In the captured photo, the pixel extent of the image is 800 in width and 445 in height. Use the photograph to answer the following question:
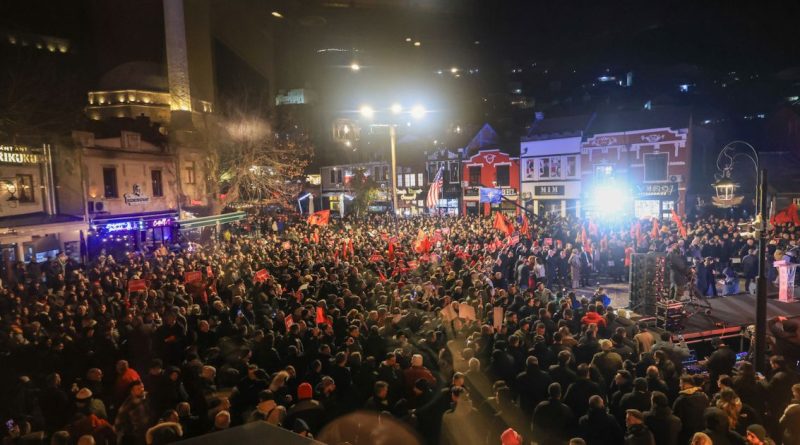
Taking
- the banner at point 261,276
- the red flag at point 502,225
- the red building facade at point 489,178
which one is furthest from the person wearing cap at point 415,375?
the red building facade at point 489,178

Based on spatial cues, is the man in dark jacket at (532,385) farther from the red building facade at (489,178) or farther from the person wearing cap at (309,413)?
the red building facade at (489,178)

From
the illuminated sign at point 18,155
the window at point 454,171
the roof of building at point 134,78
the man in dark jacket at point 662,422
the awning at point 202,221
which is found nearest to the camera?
the man in dark jacket at point 662,422

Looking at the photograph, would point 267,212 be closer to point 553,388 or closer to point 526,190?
point 526,190

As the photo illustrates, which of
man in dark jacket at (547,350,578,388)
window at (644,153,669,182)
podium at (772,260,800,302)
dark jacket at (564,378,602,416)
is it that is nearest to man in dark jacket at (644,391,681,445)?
dark jacket at (564,378,602,416)

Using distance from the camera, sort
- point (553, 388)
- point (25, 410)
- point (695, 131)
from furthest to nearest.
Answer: point (695, 131) < point (25, 410) < point (553, 388)

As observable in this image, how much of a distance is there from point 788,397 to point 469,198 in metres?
37.5

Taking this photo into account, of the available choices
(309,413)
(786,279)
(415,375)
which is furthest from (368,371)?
(786,279)

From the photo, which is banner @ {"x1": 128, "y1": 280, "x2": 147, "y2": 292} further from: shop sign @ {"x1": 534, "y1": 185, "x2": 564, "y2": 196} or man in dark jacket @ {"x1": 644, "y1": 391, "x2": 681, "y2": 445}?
shop sign @ {"x1": 534, "y1": 185, "x2": 564, "y2": 196}

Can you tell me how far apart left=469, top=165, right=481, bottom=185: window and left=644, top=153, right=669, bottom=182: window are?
1425 centimetres

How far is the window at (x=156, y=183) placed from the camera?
29.3m

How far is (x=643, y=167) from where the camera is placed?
107 feet

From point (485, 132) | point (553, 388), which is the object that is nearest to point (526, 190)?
Answer: point (485, 132)

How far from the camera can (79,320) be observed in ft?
32.6

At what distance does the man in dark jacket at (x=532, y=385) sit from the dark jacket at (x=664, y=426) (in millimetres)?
1482
